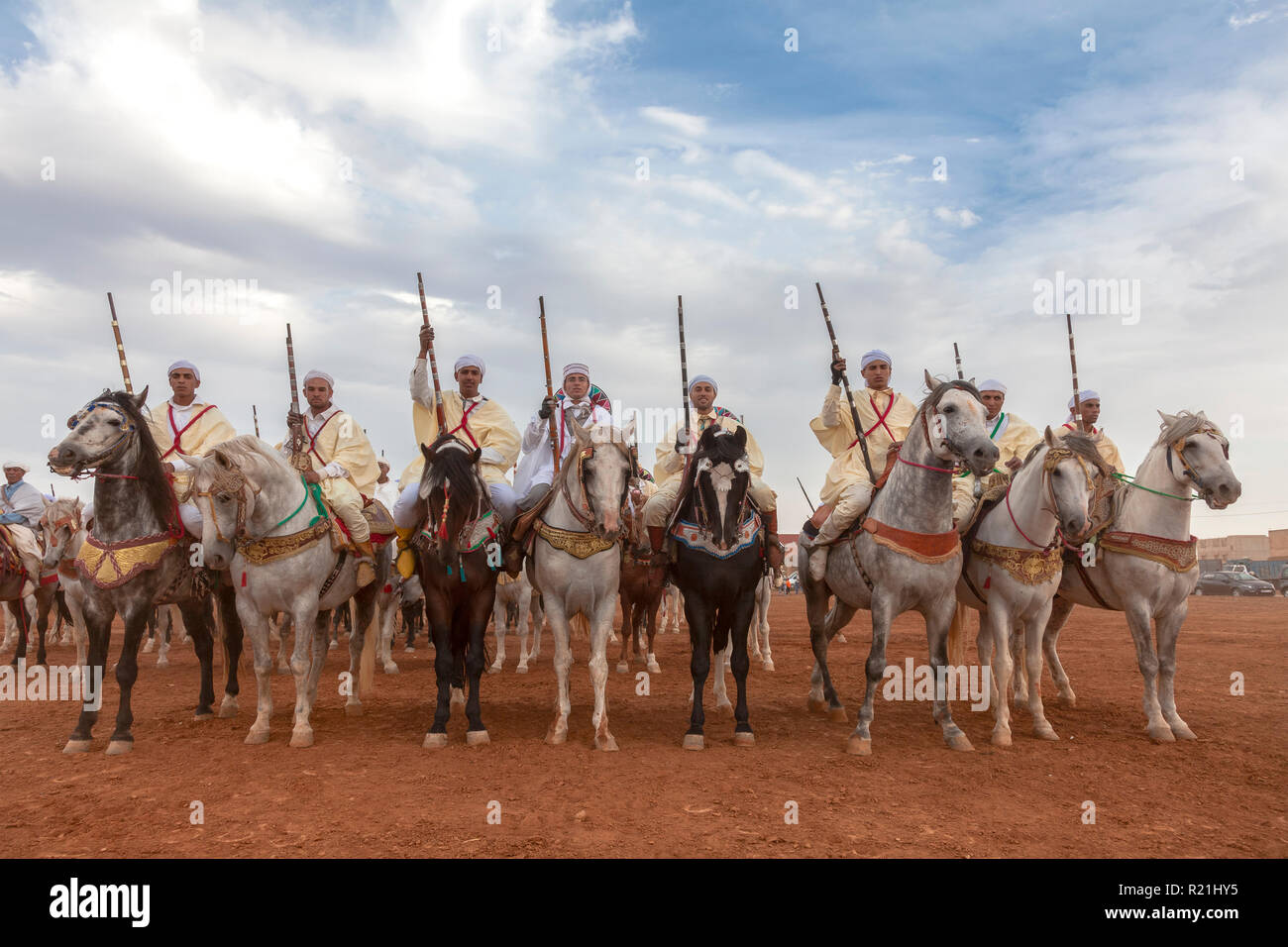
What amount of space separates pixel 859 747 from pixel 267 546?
231 inches

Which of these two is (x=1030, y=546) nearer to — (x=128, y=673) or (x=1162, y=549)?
(x=1162, y=549)

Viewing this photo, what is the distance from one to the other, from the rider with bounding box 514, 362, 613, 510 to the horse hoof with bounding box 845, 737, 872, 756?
3865 millimetres

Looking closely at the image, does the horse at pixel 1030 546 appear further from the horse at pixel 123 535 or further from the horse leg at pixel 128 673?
the horse leg at pixel 128 673

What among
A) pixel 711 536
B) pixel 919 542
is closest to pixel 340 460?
pixel 711 536

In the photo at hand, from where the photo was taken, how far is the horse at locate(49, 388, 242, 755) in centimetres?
742

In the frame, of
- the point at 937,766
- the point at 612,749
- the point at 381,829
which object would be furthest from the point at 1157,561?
the point at 381,829

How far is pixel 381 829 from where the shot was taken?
5230mm

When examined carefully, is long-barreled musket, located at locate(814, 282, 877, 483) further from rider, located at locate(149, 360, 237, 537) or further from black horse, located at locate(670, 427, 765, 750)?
rider, located at locate(149, 360, 237, 537)

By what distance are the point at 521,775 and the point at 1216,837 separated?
4.86 meters

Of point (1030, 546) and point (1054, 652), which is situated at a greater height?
point (1030, 546)

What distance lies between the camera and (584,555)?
7.55 meters

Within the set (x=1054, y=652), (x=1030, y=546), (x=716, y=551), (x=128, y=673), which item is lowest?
(x=1054, y=652)

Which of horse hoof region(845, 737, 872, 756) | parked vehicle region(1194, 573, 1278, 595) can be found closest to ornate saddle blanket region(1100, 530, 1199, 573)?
horse hoof region(845, 737, 872, 756)

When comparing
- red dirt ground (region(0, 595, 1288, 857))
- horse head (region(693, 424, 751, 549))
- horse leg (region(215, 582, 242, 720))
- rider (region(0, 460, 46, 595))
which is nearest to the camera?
red dirt ground (region(0, 595, 1288, 857))
